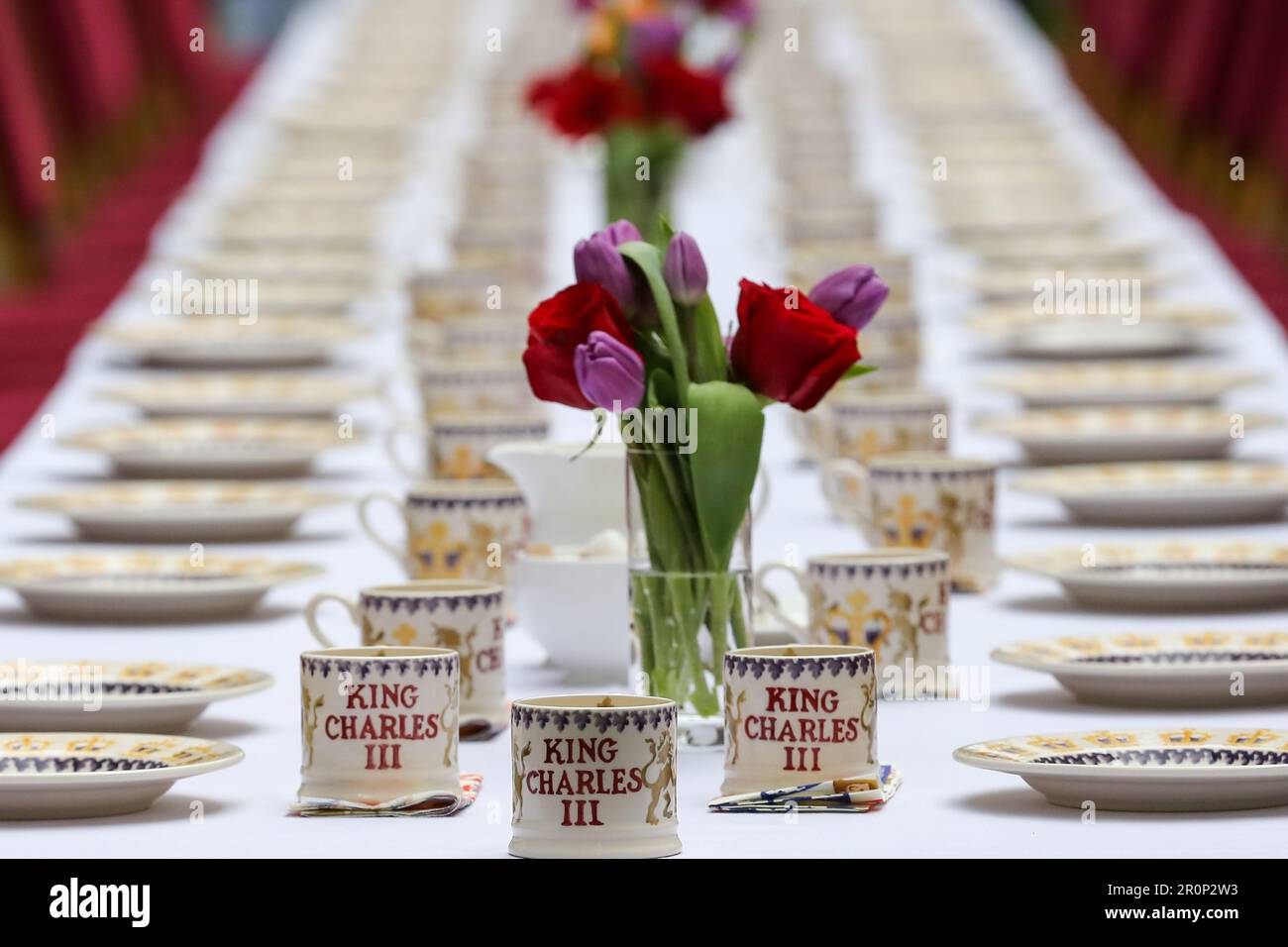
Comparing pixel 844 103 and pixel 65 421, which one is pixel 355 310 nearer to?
pixel 65 421

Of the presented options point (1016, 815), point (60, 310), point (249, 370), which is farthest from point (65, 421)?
point (1016, 815)

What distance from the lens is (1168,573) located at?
6.22 feet

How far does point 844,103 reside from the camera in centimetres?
572

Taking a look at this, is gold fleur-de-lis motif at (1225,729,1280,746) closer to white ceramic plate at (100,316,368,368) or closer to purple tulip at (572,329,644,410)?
purple tulip at (572,329,644,410)

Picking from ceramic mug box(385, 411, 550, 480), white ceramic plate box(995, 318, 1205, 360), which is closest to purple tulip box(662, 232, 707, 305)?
ceramic mug box(385, 411, 550, 480)

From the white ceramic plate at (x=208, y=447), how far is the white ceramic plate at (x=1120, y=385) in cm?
73

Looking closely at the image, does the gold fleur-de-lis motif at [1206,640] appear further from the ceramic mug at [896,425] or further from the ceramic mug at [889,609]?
the ceramic mug at [896,425]

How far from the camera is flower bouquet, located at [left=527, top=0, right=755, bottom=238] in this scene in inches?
139

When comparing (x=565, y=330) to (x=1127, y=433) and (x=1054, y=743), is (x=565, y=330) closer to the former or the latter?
(x=1054, y=743)

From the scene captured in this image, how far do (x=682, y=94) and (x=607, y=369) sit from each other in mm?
2208

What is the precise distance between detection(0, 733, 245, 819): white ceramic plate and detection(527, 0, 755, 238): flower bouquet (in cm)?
230

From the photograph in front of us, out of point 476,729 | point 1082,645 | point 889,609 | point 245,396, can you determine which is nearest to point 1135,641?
point 1082,645

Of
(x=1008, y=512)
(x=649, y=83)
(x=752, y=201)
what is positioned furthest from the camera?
(x=752, y=201)
